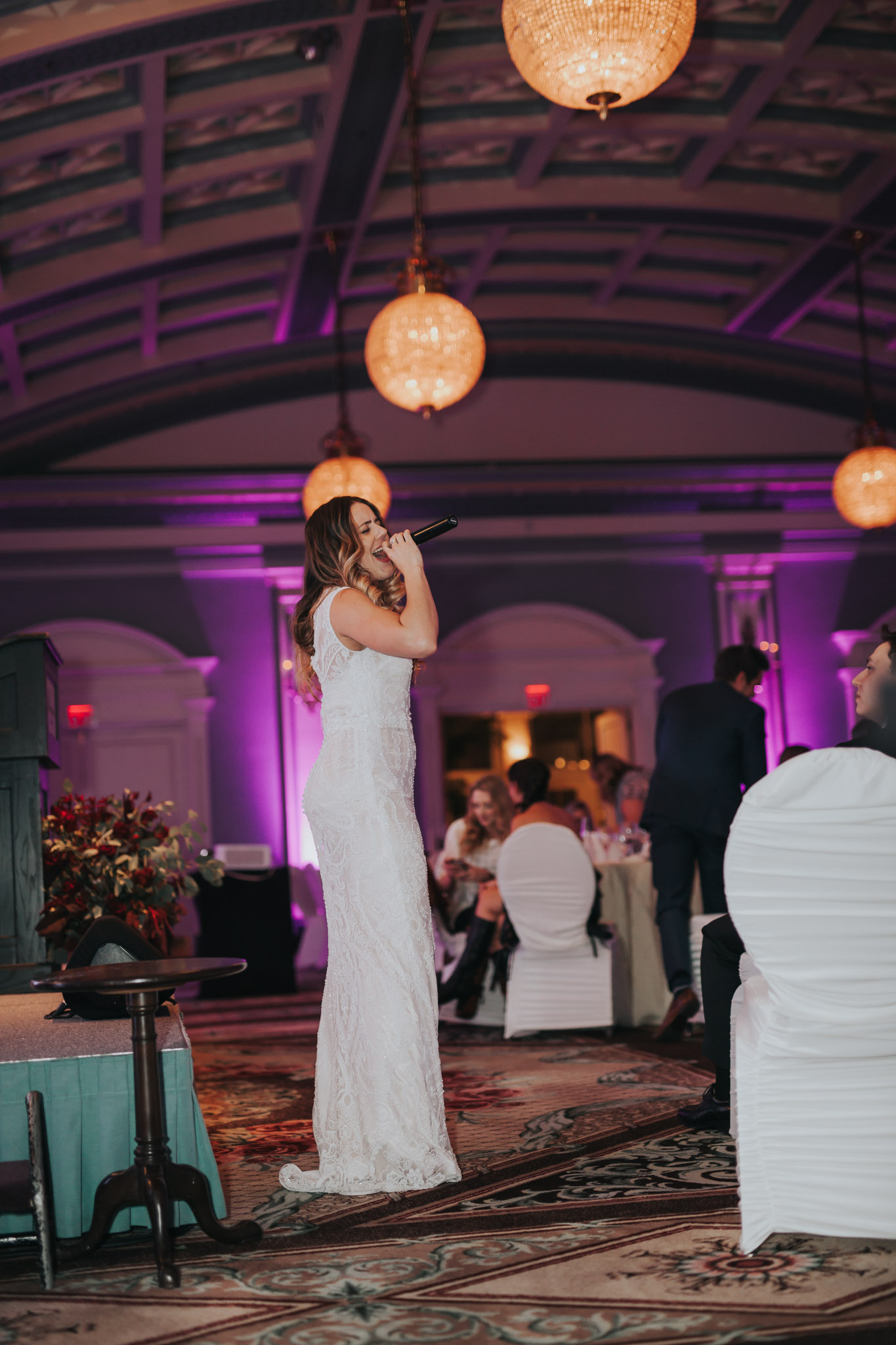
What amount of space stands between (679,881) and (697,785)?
416 millimetres

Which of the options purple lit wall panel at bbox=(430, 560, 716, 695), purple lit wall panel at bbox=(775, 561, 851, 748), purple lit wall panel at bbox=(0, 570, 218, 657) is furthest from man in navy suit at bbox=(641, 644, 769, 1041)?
purple lit wall panel at bbox=(775, 561, 851, 748)

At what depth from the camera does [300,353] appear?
34.2 ft

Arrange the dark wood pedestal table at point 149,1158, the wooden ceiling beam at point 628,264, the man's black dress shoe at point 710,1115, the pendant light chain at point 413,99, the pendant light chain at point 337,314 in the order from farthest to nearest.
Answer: the wooden ceiling beam at point 628,264 < the pendant light chain at point 337,314 < the pendant light chain at point 413,99 < the man's black dress shoe at point 710,1115 < the dark wood pedestal table at point 149,1158

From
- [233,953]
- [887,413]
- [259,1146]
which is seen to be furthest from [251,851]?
[887,413]

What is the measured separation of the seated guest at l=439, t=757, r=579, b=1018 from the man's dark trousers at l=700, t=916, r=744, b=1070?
2.14 m

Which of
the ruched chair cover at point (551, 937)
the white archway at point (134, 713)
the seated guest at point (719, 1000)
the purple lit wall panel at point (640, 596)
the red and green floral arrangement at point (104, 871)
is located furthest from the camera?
the purple lit wall panel at point (640, 596)

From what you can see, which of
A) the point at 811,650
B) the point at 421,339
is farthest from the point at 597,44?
the point at 811,650

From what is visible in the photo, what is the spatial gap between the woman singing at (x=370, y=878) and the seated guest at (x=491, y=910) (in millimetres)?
2623

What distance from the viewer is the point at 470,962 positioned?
617 cm

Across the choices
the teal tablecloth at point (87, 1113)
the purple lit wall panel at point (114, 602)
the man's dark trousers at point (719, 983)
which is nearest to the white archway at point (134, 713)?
the purple lit wall panel at point (114, 602)

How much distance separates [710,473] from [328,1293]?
9650mm

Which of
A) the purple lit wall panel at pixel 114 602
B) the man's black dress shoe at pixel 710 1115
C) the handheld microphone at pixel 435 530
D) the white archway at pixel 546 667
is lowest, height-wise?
the man's black dress shoe at pixel 710 1115

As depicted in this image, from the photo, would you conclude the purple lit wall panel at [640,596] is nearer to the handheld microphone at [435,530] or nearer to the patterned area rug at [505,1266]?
the patterned area rug at [505,1266]

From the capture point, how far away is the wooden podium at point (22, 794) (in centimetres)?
395
